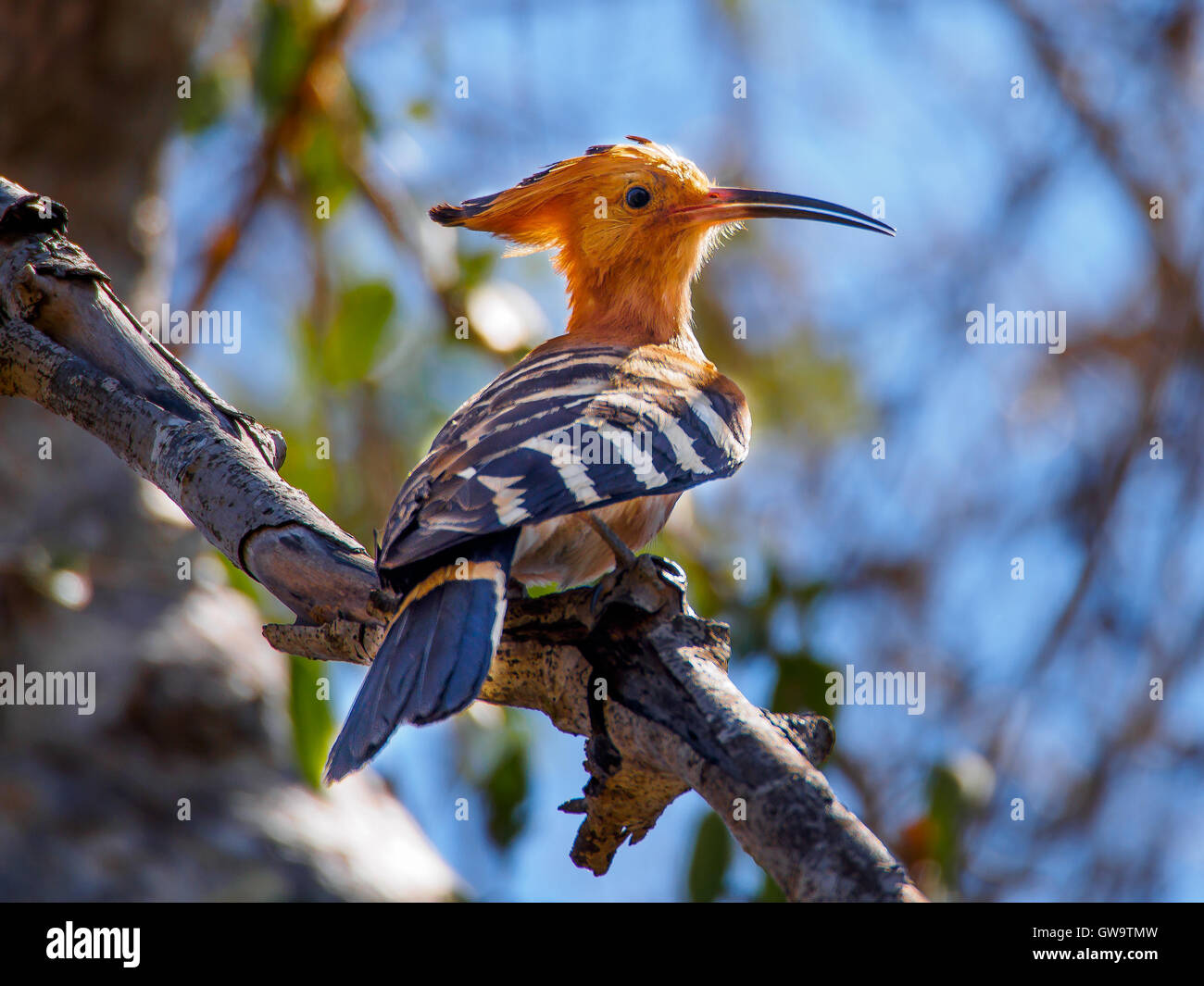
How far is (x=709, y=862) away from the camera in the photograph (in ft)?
9.46

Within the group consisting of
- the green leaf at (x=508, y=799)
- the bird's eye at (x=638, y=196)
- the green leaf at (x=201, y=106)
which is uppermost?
the green leaf at (x=201, y=106)

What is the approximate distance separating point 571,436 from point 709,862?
1409 millimetres

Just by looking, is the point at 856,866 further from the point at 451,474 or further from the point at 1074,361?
the point at 1074,361

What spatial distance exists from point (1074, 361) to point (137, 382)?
4.62 meters

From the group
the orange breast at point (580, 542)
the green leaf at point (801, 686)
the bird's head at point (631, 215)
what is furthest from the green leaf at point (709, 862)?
the bird's head at point (631, 215)

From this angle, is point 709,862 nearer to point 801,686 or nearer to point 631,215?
point 801,686

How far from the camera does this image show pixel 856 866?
123 cm

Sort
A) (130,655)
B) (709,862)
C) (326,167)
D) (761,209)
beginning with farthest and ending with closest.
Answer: (326,167) → (130,655) → (709,862) → (761,209)

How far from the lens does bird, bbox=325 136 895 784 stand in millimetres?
1641

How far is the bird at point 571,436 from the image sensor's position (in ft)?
5.38

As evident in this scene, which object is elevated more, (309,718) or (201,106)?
(201,106)

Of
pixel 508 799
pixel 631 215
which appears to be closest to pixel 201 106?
pixel 631 215

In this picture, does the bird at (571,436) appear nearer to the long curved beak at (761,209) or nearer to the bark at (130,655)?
the long curved beak at (761,209)

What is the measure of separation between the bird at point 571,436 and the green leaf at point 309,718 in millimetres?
917
